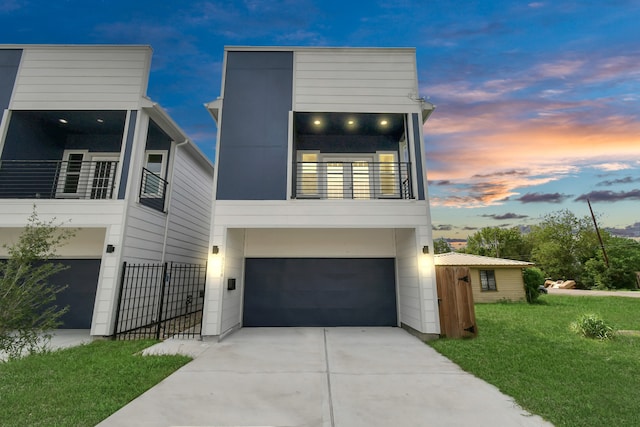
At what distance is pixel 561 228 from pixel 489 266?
88.7ft

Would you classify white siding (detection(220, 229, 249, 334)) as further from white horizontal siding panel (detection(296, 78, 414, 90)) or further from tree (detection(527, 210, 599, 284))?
tree (detection(527, 210, 599, 284))

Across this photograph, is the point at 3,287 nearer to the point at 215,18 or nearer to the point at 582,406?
the point at 582,406

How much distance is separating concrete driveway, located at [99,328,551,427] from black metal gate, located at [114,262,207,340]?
4.83 feet

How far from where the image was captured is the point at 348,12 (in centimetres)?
1105

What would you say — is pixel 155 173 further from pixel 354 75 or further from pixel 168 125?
pixel 354 75

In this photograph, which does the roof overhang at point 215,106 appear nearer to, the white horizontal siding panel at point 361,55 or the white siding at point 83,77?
the white siding at point 83,77

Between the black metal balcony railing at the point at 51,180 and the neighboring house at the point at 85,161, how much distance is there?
0.02m

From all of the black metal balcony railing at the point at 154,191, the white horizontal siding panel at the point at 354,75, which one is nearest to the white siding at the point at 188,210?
the black metal balcony railing at the point at 154,191

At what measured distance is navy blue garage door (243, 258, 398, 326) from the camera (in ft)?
25.0

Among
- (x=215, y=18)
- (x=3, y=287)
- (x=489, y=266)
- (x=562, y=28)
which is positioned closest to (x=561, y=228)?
(x=489, y=266)

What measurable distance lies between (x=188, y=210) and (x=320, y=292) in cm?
601

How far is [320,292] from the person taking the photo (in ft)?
25.4

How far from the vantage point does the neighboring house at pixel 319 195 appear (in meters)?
6.46

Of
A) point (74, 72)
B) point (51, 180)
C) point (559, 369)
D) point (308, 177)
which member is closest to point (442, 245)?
point (308, 177)
